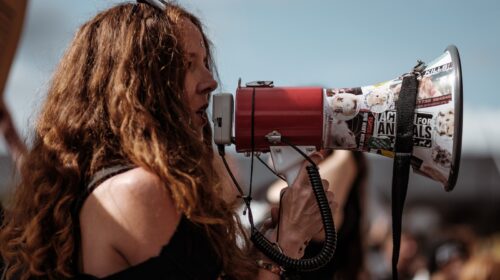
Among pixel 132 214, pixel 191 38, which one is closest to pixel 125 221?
pixel 132 214

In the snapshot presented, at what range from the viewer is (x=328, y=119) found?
2.43 m

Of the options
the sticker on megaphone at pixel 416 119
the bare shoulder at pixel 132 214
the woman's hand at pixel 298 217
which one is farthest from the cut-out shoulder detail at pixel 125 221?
the sticker on megaphone at pixel 416 119

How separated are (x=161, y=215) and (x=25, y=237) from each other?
425 millimetres

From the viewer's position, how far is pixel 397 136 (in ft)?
7.77

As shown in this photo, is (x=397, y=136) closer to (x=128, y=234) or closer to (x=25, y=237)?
(x=128, y=234)

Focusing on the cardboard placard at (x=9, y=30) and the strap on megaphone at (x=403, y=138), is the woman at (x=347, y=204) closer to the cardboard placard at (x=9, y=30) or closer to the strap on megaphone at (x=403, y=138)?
the strap on megaphone at (x=403, y=138)

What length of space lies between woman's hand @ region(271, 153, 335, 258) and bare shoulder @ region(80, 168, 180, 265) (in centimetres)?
62

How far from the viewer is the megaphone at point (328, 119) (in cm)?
237

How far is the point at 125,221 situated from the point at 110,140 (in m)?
0.25

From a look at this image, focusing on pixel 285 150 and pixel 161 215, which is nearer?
pixel 161 215

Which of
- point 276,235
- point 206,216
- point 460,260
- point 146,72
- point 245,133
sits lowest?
point 460,260

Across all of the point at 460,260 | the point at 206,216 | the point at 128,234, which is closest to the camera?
the point at 128,234

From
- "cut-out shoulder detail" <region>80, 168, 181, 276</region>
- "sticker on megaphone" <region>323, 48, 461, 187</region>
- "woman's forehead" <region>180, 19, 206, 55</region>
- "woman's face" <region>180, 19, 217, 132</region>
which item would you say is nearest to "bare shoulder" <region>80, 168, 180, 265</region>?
"cut-out shoulder detail" <region>80, 168, 181, 276</region>

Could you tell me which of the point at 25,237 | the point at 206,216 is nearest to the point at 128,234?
the point at 206,216
